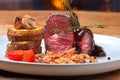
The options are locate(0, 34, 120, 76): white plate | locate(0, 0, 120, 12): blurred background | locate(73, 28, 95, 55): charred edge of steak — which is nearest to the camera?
locate(0, 34, 120, 76): white plate

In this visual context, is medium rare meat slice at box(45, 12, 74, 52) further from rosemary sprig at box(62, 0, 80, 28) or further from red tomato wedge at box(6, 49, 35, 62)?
red tomato wedge at box(6, 49, 35, 62)

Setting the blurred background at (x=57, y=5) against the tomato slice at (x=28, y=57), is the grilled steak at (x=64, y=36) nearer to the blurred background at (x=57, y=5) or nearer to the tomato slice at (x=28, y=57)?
the tomato slice at (x=28, y=57)

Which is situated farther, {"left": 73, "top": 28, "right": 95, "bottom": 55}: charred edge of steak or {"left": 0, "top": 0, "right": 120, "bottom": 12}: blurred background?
{"left": 0, "top": 0, "right": 120, "bottom": 12}: blurred background

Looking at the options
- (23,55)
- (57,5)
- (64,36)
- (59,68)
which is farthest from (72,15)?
(57,5)

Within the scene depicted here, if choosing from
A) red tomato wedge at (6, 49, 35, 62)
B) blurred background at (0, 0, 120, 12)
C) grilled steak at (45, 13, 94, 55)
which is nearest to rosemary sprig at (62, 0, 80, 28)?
grilled steak at (45, 13, 94, 55)

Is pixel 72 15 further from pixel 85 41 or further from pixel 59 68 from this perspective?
pixel 59 68

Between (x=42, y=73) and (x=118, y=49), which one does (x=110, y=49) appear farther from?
(x=42, y=73)
